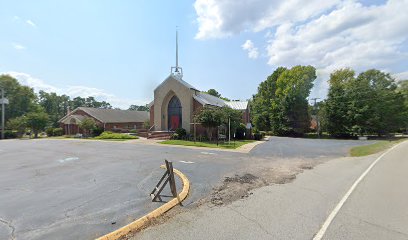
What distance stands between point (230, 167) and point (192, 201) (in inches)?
251

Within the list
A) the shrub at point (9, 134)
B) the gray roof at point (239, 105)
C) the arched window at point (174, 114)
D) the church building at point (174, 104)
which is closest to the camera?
the church building at point (174, 104)

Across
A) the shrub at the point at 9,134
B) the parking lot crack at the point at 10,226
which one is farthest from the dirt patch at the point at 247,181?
the shrub at the point at 9,134

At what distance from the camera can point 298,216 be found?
20.0 ft

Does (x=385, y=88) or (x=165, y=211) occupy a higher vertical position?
(x=385, y=88)

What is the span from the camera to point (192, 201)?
295 inches

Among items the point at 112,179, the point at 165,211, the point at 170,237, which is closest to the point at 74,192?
the point at 112,179

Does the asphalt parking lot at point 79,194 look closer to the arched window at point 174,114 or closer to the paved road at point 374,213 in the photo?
the paved road at point 374,213

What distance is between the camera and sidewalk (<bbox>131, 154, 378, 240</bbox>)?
5097 millimetres

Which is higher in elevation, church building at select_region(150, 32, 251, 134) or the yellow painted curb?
church building at select_region(150, 32, 251, 134)

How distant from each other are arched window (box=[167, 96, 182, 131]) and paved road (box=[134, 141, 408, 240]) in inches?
1140

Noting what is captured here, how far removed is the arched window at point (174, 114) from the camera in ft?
123

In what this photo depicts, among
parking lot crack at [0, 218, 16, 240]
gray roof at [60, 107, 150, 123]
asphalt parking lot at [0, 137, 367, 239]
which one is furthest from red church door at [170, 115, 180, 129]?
parking lot crack at [0, 218, 16, 240]

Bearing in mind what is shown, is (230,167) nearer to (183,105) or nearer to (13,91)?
(183,105)

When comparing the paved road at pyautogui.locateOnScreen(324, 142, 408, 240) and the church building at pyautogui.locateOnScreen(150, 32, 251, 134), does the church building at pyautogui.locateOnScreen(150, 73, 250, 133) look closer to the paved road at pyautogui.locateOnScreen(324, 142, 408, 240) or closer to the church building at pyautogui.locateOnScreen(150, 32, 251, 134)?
the church building at pyautogui.locateOnScreen(150, 32, 251, 134)
